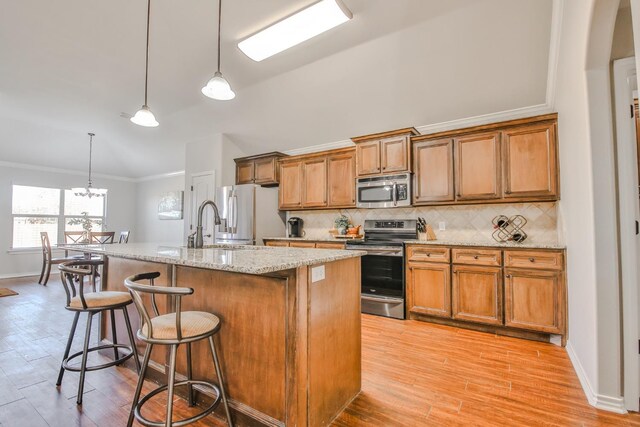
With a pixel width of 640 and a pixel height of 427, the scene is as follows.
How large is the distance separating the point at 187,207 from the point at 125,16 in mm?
3359

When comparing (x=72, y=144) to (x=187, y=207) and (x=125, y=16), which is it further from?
(x=125, y=16)

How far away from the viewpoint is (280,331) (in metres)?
1.56

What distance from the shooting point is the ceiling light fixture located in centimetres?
264

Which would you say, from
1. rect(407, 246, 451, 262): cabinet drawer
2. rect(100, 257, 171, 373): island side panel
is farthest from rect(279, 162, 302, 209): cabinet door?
rect(100, 257, 171, 373): island side panel

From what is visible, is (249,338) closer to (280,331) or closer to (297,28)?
(280,331)

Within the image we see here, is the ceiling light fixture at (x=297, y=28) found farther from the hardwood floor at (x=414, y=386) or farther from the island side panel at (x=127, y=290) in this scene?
the hardwood floor at (x=414, y=386)

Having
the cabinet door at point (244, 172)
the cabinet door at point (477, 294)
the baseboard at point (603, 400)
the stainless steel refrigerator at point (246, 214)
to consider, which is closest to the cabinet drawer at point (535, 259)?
the cabinet door at point (477, 294)

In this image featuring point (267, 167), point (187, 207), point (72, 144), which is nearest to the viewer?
point (267, 167)

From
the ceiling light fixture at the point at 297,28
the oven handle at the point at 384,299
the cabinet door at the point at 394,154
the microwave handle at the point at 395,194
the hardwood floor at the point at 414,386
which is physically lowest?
the hardwood floor at the point at 414,386

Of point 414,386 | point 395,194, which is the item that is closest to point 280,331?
point 414,386

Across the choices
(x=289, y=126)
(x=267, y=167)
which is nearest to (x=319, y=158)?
(x=289, y=126)

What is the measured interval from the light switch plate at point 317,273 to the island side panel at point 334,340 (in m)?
0.02

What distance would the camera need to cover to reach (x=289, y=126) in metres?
4.79

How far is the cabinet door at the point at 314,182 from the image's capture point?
4.70 meters
